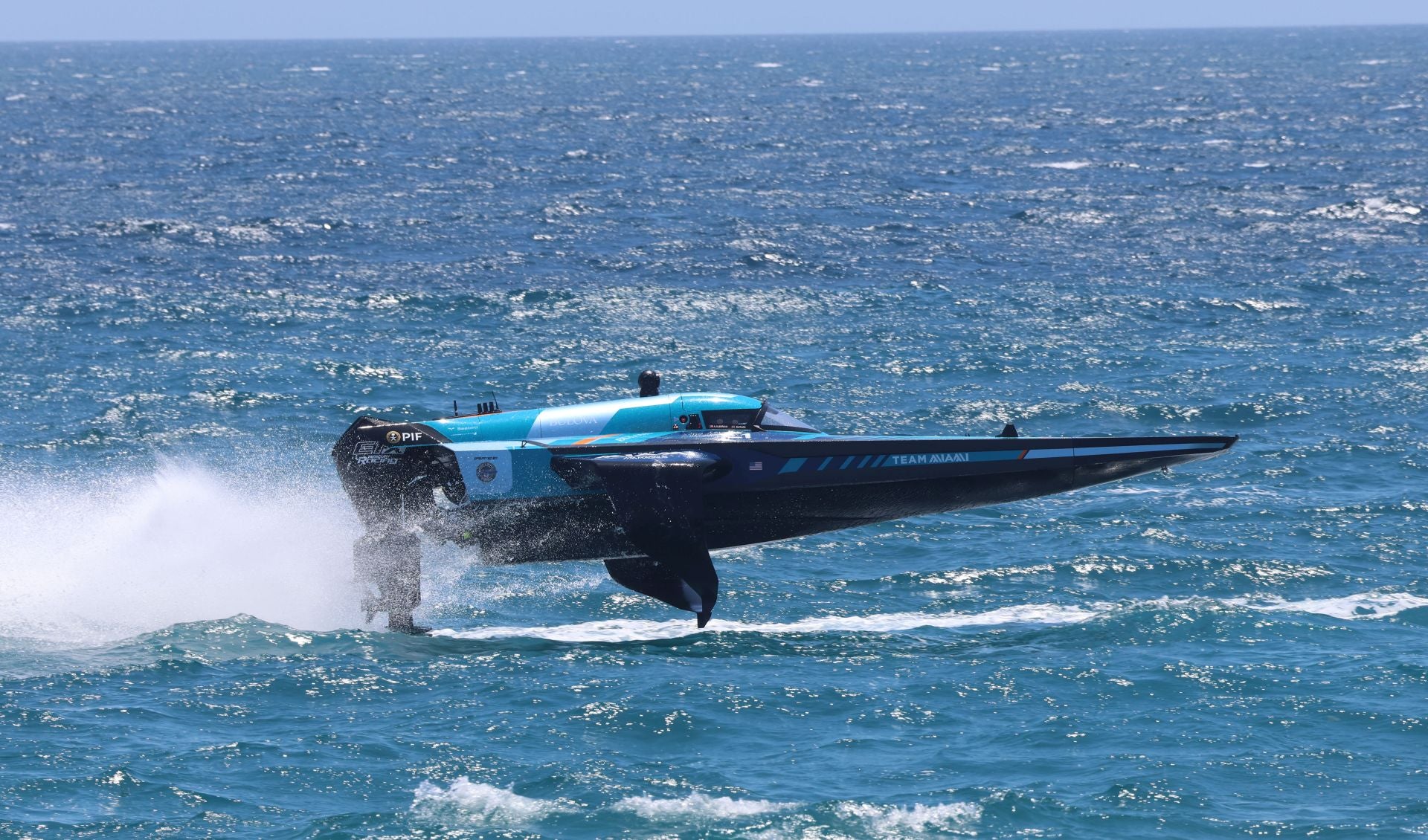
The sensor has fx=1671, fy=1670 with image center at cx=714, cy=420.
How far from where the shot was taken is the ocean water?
66.6ft

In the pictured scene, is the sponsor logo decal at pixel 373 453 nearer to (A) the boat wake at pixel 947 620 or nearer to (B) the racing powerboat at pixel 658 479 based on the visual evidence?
(B) the racing powerboat at pixel 658 479

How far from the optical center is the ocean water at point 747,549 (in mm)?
20297

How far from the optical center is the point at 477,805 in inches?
771

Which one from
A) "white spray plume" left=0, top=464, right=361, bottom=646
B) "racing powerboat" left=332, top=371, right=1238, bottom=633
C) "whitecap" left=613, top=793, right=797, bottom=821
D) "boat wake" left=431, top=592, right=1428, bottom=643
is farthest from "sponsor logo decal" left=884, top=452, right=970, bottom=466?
"white spray plume" left=0, top=464, right=361, bottom=646

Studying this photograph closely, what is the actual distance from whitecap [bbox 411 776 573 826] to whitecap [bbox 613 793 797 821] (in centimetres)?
82

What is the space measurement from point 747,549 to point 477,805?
12617 millimetres

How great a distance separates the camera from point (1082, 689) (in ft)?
76.6

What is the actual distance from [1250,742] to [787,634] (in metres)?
7.68

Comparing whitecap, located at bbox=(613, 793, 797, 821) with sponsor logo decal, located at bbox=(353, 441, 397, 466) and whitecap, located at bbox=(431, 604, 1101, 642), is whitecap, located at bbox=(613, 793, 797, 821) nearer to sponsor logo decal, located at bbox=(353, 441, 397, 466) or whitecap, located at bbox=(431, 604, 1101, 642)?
whitecap, located at bbox=(431, 604, 1101, 642)

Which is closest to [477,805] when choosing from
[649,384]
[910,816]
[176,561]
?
[910,816]

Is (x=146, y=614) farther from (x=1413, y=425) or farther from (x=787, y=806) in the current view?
(x=1413, y=425)

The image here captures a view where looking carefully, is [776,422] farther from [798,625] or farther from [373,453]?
[373,453]

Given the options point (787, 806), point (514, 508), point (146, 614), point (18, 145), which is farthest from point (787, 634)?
point (18, 145)


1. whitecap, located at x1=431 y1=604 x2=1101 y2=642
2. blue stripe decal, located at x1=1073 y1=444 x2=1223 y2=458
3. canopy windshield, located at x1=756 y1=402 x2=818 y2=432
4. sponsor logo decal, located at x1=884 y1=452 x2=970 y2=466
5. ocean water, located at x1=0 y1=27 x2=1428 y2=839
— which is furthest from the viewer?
whitecap, located at x1=431 y1=604 x2=1101 y2=642
